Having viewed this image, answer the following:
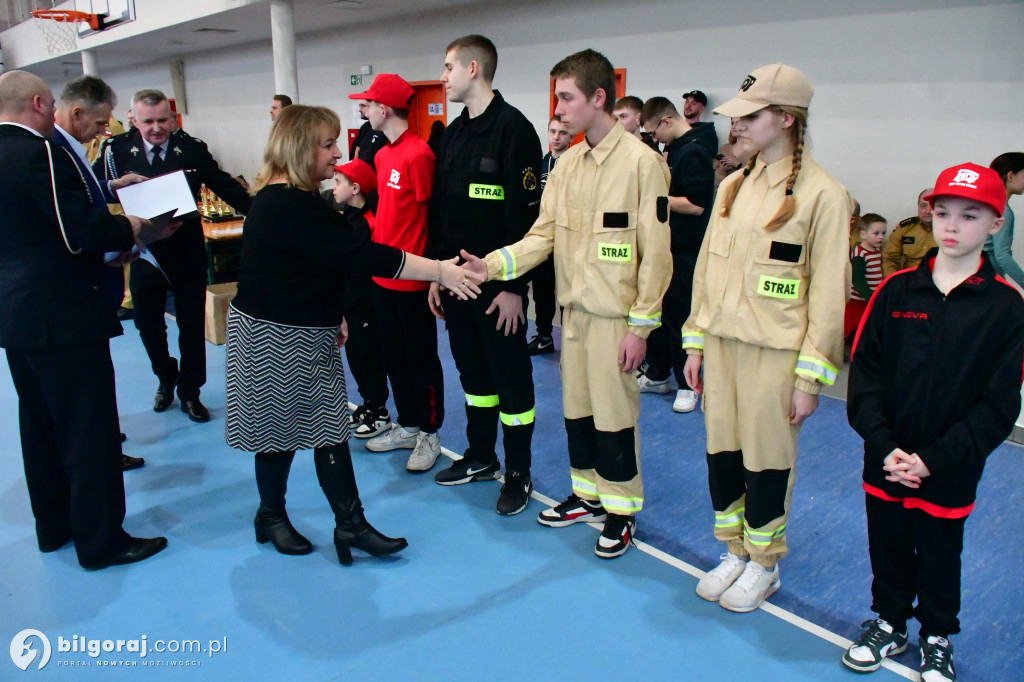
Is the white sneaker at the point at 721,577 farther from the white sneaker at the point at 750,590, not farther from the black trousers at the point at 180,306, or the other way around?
the black trousers at the point at 180,306

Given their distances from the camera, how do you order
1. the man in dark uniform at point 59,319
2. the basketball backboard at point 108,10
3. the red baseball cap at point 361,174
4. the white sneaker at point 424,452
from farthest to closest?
the basketball backboard at point 108,10, the red baseball cap at point 361,174, the white sneaker at point 424,452, the man in dark uniform at point 59,319

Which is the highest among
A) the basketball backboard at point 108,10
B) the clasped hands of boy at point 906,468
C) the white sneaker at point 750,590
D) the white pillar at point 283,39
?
the basketball backboard at point 108,10

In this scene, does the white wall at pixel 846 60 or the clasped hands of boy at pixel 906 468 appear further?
the white wall at pixel 846 60

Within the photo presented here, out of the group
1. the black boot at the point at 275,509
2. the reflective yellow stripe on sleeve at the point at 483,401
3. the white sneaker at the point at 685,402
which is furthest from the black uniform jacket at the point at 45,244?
the white sneaker at the point at 685,402

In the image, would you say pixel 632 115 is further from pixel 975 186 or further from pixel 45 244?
pixel 45 244

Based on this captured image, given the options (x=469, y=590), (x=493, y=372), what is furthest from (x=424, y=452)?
(x=469, y=590)

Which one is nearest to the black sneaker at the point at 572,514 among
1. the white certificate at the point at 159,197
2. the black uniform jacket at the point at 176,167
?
the white certificate at the point at 159,197

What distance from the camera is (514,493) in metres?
3.15

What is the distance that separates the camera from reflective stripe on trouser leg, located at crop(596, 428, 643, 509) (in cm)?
276

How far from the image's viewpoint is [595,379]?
2.73 metres

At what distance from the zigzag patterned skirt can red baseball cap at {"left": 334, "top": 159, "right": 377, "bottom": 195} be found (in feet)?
4.32

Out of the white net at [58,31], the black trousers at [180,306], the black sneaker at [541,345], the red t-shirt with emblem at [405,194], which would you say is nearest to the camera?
the red t-shirt with emblem at [405,194]

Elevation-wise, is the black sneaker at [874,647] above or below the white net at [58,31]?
below

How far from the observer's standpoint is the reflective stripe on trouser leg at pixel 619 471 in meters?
2.76
